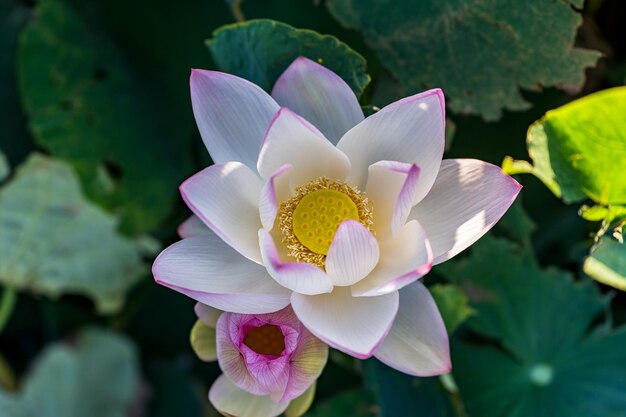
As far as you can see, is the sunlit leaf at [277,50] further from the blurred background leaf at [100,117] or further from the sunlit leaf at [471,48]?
the blurred background leaf at [100,117]

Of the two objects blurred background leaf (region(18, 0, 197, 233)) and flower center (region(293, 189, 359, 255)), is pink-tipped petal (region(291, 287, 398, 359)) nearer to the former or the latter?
flower center (region(293, 189, 359, 255))

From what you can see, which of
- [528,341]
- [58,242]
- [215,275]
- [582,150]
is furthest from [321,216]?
[58,242]

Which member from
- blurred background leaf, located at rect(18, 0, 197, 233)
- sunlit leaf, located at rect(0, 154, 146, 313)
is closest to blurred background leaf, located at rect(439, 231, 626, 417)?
blurred background leaf, located at rect(18, 0, 197, 233)

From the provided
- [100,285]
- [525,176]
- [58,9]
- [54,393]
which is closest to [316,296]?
[525,176]

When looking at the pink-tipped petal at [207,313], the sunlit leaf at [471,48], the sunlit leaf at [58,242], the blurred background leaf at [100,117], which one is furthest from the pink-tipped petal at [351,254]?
the sunlit leaf at [58,242]

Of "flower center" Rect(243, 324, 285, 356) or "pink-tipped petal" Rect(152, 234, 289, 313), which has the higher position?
"pink-tipped petal" Rect(152, 234, 289, 313)

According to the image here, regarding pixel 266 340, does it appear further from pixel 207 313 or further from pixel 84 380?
pixel 84 380
